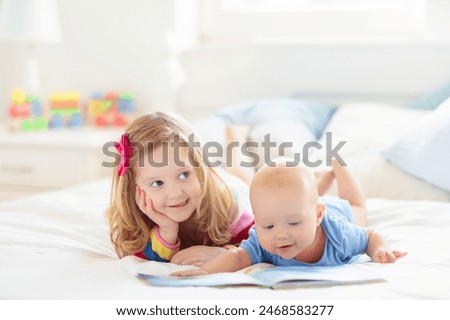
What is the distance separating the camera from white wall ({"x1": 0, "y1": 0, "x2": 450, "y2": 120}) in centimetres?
257

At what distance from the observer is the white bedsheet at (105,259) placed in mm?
1107

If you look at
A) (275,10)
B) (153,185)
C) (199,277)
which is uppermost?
(275,10)

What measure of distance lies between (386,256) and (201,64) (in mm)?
1685

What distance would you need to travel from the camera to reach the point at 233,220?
1401mm

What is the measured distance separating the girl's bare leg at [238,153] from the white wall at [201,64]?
0.56 m

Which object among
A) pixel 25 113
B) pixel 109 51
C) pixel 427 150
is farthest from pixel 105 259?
pixel 109 51

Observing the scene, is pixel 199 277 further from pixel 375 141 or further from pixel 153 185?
pixel 375 141

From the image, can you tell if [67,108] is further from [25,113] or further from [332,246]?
[332,246]

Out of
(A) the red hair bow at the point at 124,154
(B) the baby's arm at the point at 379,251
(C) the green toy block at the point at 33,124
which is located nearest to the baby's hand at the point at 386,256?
(B) the baby's arm at the point at 379,251

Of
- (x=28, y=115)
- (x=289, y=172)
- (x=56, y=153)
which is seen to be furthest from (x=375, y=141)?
(x=28, y=115)

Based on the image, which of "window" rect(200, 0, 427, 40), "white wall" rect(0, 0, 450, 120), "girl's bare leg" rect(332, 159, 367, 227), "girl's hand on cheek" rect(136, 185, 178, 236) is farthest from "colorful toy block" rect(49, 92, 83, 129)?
"girl's hand on cheek" rect(136, 185, 178, 236)

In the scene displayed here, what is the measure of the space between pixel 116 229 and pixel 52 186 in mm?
1386

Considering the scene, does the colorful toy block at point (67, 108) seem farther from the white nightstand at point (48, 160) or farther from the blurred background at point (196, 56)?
the white nightstand at point (48, 160)

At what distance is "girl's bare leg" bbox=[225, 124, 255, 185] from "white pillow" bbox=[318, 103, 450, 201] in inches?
8.4
